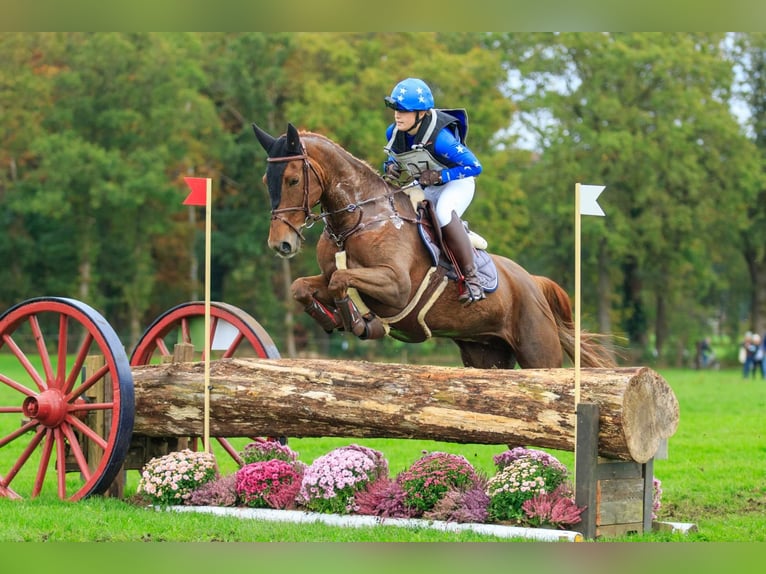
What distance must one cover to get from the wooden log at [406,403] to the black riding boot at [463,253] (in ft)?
2.55

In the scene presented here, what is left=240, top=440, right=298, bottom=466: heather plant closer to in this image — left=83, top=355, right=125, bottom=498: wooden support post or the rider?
left=83, top=355, right=125, bottom=498: wooden support post

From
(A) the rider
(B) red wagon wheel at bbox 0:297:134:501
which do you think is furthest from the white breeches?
(B) red wagon wheel at bbox 0:297:134:501

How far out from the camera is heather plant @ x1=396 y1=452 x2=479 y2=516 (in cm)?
626

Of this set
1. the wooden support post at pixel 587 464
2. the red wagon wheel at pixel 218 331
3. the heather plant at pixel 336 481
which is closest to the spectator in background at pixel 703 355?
the red wagon wheel at pixel 218 331

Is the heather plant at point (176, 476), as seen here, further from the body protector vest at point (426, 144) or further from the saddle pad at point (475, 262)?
the body protector vest at point (426, 144)

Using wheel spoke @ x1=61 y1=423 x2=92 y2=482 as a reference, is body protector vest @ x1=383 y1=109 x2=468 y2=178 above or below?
above

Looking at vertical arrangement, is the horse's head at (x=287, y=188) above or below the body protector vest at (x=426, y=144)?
below

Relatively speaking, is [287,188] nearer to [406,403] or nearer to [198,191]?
[198,191]

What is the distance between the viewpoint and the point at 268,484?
6828 millimetres

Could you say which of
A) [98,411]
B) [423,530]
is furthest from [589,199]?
[98,411]

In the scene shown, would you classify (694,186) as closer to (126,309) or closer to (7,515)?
(126,309)

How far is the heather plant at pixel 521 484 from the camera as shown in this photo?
600 centimetres

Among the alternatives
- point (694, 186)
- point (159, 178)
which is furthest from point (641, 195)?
point (159, 178)

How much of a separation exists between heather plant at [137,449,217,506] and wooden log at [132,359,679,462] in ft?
0.79
